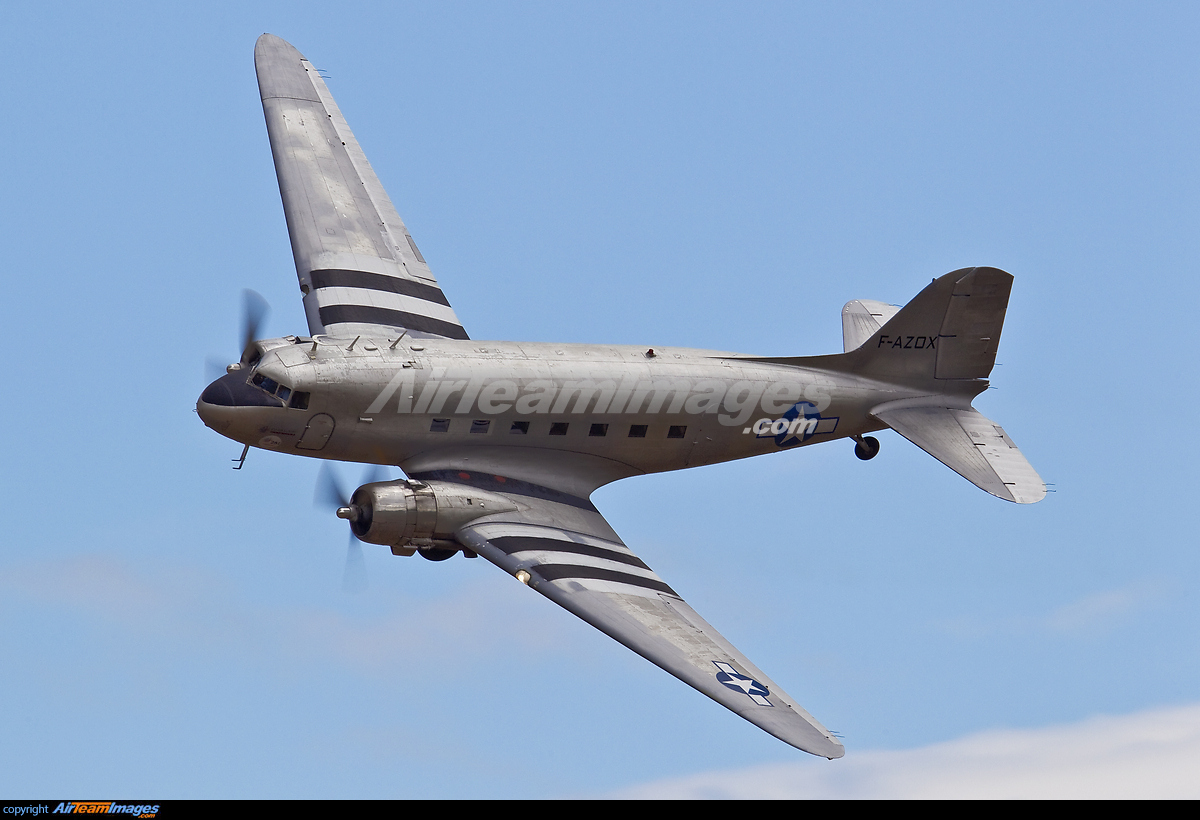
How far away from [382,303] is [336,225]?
3129 millimetres

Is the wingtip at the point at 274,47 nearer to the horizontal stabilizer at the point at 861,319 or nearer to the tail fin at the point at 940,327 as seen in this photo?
the horizontal stabilizer at the point at 861,319

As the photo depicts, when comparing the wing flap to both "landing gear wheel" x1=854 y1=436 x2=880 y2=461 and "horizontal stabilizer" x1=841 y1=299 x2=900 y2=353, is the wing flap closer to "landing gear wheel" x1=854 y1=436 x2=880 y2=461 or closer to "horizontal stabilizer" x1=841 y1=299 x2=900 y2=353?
"landing gear wheel" x1=854 y1=436 x2=880 y2=461

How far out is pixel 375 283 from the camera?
40750mm

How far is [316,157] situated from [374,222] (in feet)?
8.91

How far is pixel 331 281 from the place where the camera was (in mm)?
40438

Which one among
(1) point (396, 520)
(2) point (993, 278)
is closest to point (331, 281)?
(1) point (396, 520)

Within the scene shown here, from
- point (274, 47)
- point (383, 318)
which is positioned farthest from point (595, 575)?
point (274, 47)

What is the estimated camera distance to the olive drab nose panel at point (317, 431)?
118ft

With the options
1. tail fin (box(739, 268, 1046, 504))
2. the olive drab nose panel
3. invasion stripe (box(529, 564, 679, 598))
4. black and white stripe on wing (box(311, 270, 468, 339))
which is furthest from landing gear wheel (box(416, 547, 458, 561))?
tail fin (box(739, 268, 1046, 504))

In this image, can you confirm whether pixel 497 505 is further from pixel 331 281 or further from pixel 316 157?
pixel 316 157

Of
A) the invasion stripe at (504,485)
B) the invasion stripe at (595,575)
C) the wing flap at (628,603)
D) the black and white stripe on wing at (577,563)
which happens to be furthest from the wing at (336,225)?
the invasion stripe at (595,575)

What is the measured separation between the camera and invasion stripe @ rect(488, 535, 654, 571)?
3475 centimetres

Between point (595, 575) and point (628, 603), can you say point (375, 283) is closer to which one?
point (595, 575)

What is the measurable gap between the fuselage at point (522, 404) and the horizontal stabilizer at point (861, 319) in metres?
1.86
